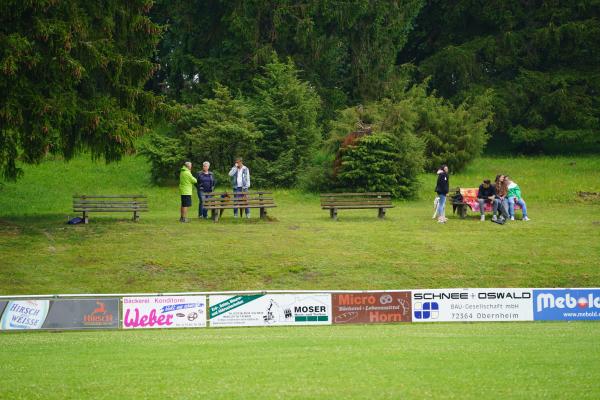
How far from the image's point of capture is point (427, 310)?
22.6 meters

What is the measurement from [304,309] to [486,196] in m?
11.8

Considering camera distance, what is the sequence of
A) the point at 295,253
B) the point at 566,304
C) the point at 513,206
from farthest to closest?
the point at 513,206 → the point at 295,253 → the point at 566,304

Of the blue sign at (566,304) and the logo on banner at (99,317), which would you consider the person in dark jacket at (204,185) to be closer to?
the logo on banner at (99,317)

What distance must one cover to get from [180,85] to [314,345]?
38.5 metres

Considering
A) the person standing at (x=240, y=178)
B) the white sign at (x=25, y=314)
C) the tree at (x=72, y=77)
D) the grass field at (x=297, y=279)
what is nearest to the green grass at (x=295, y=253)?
the grass field at (x=297, y=279)

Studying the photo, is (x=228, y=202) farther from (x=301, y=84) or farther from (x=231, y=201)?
(x=301, y=84)

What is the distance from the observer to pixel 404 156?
37.8 m

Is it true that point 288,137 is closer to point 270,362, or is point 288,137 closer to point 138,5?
point 138,5

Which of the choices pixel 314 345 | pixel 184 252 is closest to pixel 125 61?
pixel 184 252

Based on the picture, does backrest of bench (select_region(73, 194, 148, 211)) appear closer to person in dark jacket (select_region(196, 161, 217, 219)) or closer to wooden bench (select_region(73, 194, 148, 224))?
wooden bench (select_region(73, 194, 148, 224))

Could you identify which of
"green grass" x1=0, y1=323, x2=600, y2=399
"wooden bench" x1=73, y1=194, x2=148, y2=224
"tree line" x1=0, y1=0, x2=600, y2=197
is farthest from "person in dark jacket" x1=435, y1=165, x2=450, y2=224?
"green grass" x1=0, y1=323, x2=600, y2=399

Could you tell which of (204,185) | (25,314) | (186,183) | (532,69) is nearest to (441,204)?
(204,185)

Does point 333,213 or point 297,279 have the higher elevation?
point 333,213

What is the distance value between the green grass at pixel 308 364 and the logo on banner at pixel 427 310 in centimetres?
121
